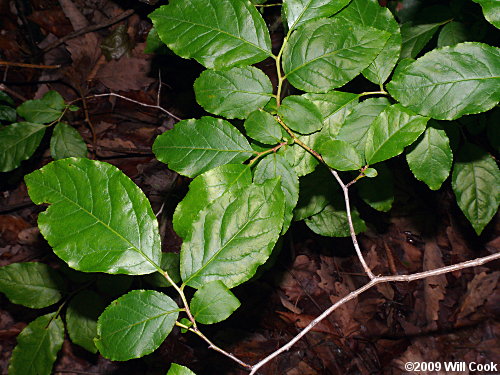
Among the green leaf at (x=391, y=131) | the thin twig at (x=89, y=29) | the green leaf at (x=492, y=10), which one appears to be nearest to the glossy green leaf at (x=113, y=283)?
the green leaf at (x=391, y=131)

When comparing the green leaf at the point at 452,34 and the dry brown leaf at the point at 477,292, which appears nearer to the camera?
the green leaf at the point at 452,34

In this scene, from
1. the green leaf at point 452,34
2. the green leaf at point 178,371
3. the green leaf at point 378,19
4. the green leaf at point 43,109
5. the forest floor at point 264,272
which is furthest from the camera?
the forest floor at point 264,272

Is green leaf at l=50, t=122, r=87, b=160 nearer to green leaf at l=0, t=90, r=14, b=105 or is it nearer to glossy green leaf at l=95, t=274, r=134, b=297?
green leaf at l=0, t=90, r=14, b=105

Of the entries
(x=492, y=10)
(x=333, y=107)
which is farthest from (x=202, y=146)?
(x=492, y=10)

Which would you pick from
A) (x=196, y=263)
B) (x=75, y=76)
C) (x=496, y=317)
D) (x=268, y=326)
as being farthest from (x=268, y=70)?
(x=496, y=317)

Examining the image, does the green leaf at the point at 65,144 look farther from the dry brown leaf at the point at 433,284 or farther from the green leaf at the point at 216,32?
the dry brown leaf at the point at 433,284

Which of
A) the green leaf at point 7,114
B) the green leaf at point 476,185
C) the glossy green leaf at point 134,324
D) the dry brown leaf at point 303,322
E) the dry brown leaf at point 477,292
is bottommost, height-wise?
the dry brown leaf at point 477,292
